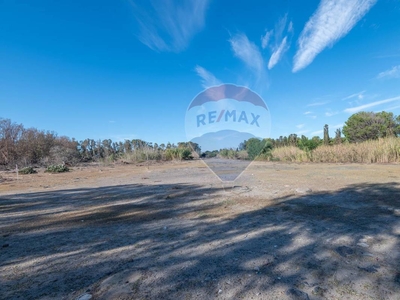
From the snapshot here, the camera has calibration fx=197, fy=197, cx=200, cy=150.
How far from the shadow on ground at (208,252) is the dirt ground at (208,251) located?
0.04ft

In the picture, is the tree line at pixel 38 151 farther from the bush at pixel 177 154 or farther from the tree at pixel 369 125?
the tree at pixel 369 125

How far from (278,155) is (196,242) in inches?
868

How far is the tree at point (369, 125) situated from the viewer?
91.0 ft

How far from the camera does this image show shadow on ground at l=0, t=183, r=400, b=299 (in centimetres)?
167

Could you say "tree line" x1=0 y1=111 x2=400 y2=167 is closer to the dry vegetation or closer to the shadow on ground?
the dry vegetation

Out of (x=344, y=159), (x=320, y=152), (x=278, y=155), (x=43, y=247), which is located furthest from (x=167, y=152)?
(x=43, y=247)

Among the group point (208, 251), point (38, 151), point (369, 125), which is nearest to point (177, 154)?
point (38, 151)

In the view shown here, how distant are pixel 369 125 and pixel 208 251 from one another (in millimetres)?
36459

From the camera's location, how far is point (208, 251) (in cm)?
234

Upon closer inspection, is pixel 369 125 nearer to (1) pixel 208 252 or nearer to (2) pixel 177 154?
(2) pixel 177 154

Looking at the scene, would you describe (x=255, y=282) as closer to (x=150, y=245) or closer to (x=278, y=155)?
(x=150, y=245)

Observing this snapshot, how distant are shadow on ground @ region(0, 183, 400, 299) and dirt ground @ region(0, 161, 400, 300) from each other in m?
0.01

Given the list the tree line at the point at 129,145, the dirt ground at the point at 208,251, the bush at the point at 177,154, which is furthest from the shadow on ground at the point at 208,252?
the bush at the point at 177,154

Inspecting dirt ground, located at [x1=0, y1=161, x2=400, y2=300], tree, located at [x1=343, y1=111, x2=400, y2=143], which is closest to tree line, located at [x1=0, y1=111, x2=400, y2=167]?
tree, located at [x1=343, y1=111, x2=400, y2=143]
